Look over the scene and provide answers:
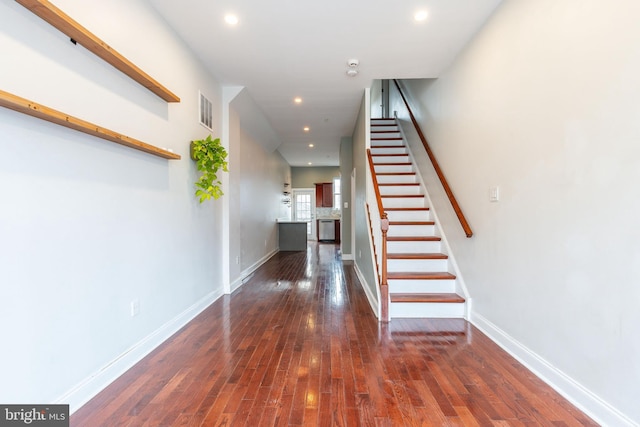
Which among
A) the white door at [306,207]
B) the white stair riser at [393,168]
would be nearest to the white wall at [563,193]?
the white stair riser at [393,168]

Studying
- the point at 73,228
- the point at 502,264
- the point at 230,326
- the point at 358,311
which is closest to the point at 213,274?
the point at 230,326

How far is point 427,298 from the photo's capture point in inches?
127

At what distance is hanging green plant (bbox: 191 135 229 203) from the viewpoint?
313 cm

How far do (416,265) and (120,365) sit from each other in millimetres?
2980

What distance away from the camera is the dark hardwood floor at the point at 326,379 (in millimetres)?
1662

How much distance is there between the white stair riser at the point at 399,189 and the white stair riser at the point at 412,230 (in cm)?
79

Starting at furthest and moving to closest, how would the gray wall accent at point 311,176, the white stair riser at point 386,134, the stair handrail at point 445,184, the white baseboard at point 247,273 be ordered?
the gray wall accent at point 311,176, the white stair riser at point 386,134, the white baseboard at point 247,273, the stair handrail at point 445,184

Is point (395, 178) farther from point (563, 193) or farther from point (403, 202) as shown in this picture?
point (563, 193)

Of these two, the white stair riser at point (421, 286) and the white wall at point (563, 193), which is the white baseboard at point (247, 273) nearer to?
the white stair riser at point (421, 286)

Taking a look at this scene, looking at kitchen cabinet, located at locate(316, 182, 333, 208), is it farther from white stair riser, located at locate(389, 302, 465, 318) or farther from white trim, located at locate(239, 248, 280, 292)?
white stair riser, located at locate(389, 302, 465, 318)

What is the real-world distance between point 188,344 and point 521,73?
340cm

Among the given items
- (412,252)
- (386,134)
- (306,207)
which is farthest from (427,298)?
(306,207)

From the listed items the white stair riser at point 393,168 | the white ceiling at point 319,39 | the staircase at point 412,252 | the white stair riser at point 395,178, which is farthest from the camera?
the white stair riser at point 393,168

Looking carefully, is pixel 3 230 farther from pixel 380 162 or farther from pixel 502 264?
pixel 380 162
